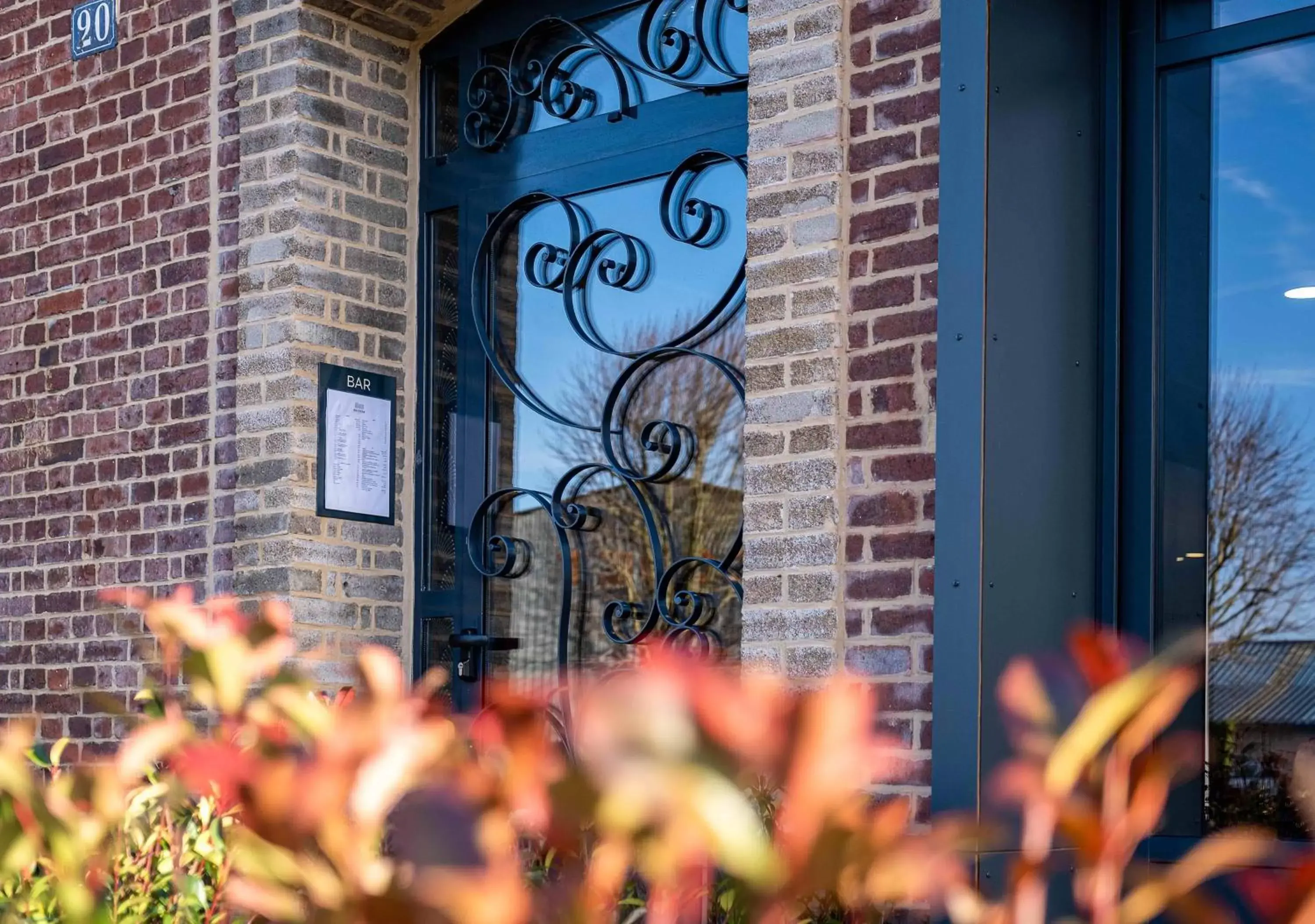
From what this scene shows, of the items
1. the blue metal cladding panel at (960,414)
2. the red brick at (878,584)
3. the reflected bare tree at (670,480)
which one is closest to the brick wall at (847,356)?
the red brick at (878,584)

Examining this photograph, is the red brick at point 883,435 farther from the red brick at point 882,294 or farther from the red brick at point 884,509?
the red brick at point 882,294

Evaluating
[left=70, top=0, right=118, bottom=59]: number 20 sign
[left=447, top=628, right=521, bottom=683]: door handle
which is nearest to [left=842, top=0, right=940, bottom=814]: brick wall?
[left=447, top=628, right=521, bottom=683]: door handle

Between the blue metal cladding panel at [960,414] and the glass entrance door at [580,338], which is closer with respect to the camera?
the blue metal cladding panel at [960,414]

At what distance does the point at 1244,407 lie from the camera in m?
3.30

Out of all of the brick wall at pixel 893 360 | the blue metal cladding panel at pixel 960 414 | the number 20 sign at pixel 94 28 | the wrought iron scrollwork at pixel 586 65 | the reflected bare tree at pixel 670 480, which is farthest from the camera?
the number 20 sign at pixel 94 28

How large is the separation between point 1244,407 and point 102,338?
358 cm

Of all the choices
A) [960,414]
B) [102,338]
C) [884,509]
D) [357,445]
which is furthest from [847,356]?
[102,338]

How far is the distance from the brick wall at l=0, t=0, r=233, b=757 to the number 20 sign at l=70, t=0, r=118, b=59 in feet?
0.13

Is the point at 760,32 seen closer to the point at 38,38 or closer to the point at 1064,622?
the point at 1064,622

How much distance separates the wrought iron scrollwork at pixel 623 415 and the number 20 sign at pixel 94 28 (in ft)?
5.12

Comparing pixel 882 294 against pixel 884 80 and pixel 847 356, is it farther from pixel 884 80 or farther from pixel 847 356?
pixel 884 80

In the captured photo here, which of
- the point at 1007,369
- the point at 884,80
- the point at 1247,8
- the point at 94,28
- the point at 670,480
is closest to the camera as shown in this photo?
the point at 1007,369

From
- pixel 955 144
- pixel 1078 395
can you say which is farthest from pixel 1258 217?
pixel 955 144

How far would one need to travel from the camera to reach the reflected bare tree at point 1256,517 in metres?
3.18
